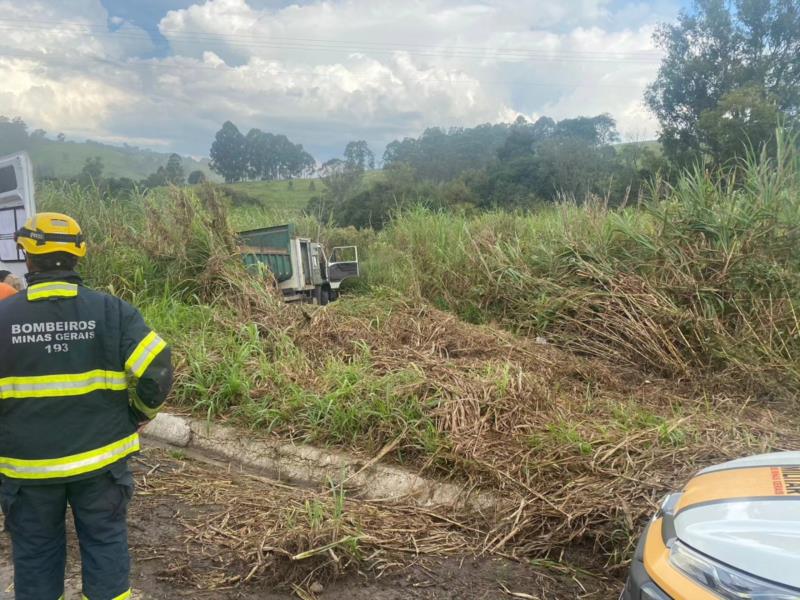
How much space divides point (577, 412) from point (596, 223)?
10.6 feet

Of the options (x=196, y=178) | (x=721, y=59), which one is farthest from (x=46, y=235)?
(x=721, y=59)

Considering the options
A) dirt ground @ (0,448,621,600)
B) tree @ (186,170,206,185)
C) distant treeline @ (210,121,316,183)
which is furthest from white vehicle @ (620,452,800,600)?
distant treeline @ (210,121,316,183)

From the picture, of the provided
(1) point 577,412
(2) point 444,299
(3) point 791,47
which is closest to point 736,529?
(1) point 577,412

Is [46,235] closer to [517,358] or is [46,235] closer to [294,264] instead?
[517,358]

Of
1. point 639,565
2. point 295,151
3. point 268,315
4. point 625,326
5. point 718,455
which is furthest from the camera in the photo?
point 295,151

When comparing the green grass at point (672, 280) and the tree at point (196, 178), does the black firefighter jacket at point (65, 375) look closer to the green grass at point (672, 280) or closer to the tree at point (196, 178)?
the green grass at point (672, 280)

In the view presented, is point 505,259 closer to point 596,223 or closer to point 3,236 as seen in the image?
point 596,223

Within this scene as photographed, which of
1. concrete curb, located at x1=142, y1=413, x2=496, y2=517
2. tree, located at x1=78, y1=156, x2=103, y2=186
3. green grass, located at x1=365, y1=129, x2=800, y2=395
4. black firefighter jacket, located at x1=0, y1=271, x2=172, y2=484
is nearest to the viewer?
black firefighter jacket, located at x1=0, y1=271, x2=172, y2=484

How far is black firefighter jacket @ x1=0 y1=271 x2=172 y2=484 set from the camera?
208 cm

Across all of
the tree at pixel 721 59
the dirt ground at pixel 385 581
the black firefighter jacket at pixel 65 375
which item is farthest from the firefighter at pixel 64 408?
the tree at pixel 721 59

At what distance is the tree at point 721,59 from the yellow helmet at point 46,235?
3317cm

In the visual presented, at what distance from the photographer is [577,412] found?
13.9 feet

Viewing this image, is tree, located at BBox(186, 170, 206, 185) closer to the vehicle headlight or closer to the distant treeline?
the vehicle headlight

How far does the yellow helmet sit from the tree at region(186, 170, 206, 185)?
6.90 meters
